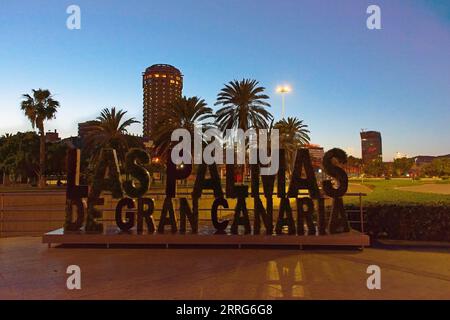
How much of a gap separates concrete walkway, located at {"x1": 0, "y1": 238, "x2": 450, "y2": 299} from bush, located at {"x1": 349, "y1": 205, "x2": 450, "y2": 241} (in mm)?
1249

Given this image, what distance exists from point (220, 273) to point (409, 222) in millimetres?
6476

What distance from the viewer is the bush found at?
11.3 meters

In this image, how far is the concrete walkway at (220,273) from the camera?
6.80 metres

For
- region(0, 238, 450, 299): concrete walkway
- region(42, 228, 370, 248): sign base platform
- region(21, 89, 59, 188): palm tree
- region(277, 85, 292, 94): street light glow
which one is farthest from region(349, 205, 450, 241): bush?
region(21, 89, 59, 188): palm tree

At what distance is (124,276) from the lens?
7.81 m

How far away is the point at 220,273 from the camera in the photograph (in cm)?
807

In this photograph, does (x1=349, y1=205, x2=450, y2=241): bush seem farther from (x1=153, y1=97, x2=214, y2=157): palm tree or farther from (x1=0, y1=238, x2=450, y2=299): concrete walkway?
(x1=153, y1=97, x2=214, y2=157): palm tree

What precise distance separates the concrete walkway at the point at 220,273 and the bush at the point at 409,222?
49.2 inches

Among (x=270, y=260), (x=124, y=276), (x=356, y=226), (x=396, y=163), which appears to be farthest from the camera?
(x=396, y=163)

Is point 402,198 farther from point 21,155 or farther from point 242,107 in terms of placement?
point 21,155
